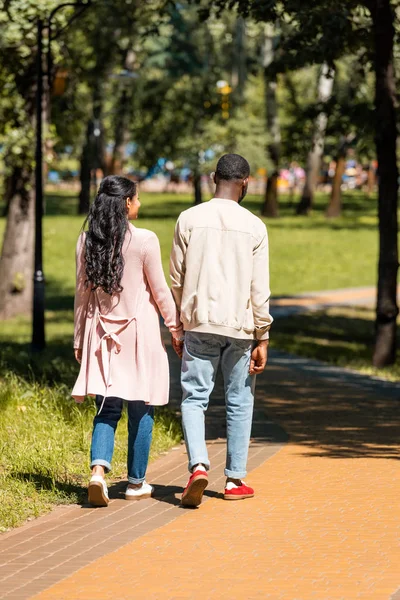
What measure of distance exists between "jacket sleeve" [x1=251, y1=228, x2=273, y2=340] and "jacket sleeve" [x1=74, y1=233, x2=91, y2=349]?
0.88m

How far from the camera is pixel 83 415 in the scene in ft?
31.0

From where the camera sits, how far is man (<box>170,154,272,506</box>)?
683 centimetres

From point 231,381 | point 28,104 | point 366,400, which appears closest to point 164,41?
point 28,104

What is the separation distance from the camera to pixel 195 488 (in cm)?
684

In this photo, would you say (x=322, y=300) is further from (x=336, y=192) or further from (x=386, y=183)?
(x=336, y=192)

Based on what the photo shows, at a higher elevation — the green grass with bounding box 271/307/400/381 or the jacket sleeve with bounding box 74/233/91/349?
the jacket sleeve with bounding box 74/233/91/349

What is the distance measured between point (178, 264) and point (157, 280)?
6.5 inches

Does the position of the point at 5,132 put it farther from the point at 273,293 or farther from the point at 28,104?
the point at 273,293

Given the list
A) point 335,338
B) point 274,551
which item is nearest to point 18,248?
point 335,338

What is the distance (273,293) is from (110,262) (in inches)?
848

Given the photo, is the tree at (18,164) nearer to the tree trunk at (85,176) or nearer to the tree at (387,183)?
the tree at (387,183)

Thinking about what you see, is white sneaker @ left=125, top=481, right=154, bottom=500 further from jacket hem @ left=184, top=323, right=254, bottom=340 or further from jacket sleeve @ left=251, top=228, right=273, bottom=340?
jacket sleeve @ left=251, top=228, right=273, bottom=340

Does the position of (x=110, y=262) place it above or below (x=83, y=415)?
above

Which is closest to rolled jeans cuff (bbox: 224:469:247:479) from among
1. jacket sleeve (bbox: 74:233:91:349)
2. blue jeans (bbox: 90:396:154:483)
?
blue jeans (bbox: 90:396:154:483)
